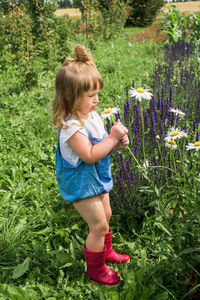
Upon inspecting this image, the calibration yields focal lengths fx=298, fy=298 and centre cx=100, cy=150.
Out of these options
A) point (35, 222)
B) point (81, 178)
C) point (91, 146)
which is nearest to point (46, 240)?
point (35, 222)

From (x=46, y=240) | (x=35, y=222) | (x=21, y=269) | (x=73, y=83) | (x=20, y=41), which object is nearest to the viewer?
(x=73, y=83)

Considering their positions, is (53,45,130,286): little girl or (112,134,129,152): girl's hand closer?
(53,45,130,286): little girl

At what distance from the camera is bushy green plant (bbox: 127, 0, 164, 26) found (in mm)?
14836

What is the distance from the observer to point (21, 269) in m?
1.86

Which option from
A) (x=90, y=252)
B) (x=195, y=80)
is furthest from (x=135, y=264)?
(x=195, y=80)

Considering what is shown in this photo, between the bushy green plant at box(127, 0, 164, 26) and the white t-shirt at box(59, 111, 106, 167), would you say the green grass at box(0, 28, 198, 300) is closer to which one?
the white t-shirt at box(59, 111, 106, 167)

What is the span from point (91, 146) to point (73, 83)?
327 millimetres

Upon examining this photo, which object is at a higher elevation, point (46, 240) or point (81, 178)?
point (81, 178)

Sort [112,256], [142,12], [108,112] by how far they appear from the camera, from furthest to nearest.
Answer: [142,12], [112,256], [108,112]

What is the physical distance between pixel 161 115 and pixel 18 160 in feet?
4.93

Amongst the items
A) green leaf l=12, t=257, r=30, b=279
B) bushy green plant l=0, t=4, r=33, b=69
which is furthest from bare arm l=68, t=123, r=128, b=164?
bushy green plant l=0, t=4, r=33, b=69

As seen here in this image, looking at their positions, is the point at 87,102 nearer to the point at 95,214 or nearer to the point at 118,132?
the point at 118,132

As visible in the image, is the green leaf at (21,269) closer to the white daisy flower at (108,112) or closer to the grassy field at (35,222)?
the grassy field at (35,222)

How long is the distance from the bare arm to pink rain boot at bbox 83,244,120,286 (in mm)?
618
